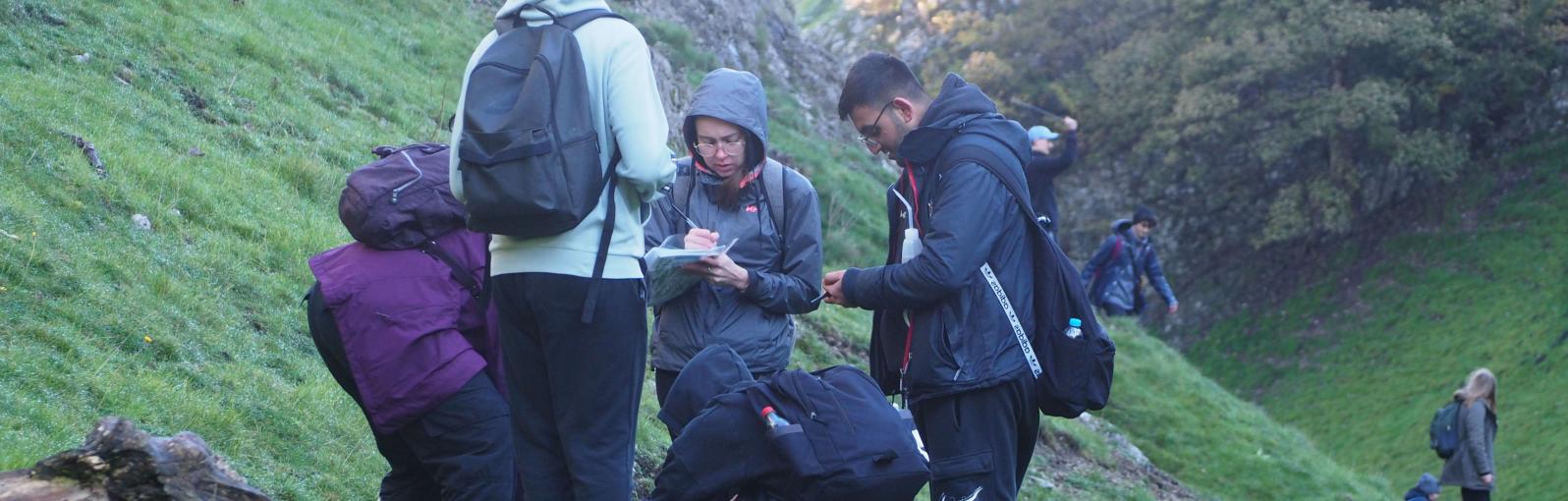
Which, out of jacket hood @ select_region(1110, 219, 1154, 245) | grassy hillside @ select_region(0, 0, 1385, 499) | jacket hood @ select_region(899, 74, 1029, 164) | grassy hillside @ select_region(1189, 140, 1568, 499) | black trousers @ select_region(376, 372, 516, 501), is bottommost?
grassy hillside @ select_region(1189, 140, 1568, 499)

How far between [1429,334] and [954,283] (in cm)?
2305

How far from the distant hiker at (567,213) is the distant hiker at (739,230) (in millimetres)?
1108

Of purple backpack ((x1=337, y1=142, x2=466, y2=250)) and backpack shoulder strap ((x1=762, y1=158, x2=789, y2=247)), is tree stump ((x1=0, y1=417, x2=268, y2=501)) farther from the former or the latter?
backpack shoulder strap ((x1=762, y1=158, x2=789, y2=247))

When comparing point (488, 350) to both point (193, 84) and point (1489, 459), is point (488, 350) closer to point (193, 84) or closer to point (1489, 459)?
point (193, 84)

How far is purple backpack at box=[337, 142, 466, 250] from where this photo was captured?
4168 mm

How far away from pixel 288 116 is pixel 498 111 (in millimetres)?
7070

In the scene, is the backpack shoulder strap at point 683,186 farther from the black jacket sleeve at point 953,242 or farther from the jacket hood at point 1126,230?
the jacket hood at point 1126,230

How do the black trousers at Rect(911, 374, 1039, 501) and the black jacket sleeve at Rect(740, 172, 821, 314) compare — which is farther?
the black jacket sleeve at Rect(740, 172, 821, 314)

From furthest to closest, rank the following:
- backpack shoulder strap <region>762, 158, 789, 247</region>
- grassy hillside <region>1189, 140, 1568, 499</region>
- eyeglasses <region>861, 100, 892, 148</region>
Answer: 1. grassy hillside <region>1189, 140, 1568, 499</region>
2. backpack shoulder strap <region>762, 158, 789, 247</region>
3. eyeglasses <region>861, 100, 892, 148</region>

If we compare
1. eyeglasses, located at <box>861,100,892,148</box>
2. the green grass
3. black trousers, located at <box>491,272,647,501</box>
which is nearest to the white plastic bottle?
eyeglasses, located at <box>861,100,892,148</box>

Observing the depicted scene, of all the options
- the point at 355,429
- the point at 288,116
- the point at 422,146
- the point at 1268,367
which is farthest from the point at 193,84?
the point at 1268,367

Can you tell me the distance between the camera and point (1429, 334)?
24.9 meters

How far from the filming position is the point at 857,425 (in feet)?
12.8

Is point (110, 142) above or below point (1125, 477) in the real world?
above
